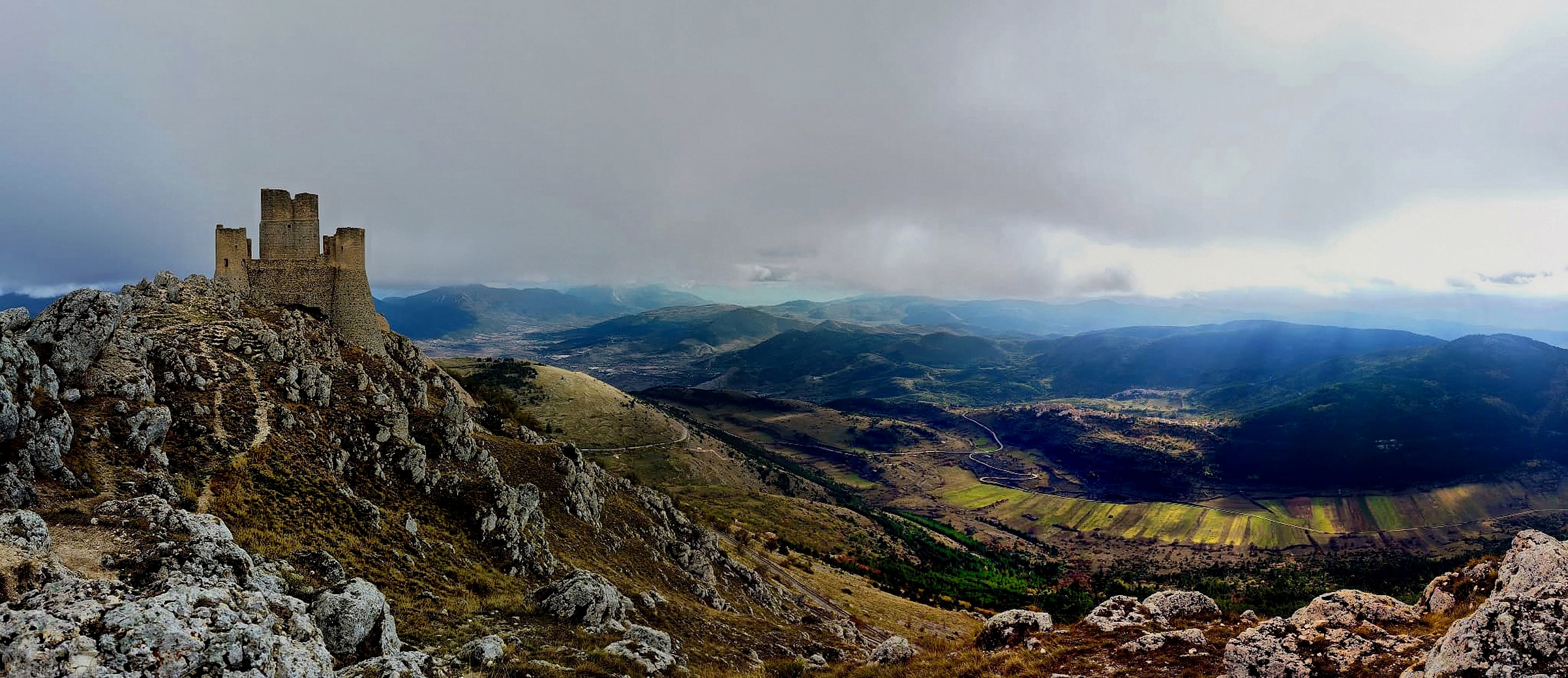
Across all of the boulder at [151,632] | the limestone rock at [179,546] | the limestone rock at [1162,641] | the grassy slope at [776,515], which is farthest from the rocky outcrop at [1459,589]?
the limestone rock at [179,546]

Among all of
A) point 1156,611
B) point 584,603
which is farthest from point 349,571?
point 1156,611

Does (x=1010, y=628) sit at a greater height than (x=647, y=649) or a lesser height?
greater

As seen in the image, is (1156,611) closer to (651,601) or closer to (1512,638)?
(1512,638)

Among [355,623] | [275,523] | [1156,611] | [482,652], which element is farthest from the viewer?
[275,523]

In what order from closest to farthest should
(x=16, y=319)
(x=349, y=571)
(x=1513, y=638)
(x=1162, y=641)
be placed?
(x=1513, y=638) → (x=1162, y=641) → (x=349, y=571) → (x=16, y=319)

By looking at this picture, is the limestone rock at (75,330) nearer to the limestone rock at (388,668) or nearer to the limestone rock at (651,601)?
the limestone rock at (388,668)

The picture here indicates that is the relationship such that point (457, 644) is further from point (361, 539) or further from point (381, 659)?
point (361, 539)

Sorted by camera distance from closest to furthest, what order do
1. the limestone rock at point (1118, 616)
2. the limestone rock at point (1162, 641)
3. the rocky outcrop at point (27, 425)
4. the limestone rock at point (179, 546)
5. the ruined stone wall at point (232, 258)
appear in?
the limestone rock at point (179, 546) → the rocky outcrop at point (27, 425) → the limestone rock at point (1162, 641) → the limestone rock at point (1118, 616) → the ruined stone wall at point (232, 258)
